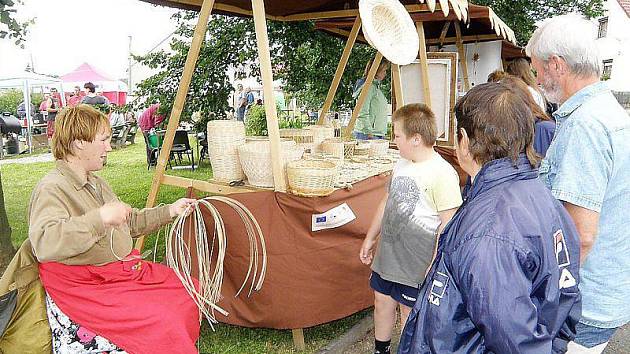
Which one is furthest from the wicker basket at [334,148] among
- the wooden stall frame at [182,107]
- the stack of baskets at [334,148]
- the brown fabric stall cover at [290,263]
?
the wooden stall frame at [182,107]

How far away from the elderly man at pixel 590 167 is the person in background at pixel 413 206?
0.78 meters

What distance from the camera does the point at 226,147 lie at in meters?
3.05

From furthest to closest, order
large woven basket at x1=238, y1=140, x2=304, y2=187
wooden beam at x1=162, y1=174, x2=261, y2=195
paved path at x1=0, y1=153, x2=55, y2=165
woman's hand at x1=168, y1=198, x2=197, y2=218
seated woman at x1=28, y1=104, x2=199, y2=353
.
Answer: paved path at x1=0, y1=153, x2=55, y2=165 → wooden beam at x1=162, y1=174, x2=261, y2=195 → large woven basket at x1=238, y1=140, x2=304, y2=187 → woman's hand at x1=168, y1=198, x2=197, y2=218 → seated woman at x1=28, y1=104, x2=199, y2=353

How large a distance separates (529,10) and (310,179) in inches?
366

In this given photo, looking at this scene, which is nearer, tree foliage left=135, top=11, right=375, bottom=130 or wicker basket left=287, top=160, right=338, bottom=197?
wicker basket left=287, top=160, right=338, bottom=197

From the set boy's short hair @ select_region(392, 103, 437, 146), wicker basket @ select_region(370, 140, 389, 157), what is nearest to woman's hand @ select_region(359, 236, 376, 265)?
boy's short hair @ select_region(392, 103, 437, 146)

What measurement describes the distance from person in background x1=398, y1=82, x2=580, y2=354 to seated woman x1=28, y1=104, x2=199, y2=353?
3.48 ft

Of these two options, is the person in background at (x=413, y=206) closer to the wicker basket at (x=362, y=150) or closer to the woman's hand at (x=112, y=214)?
the woman's hand at (x=112, y=214)

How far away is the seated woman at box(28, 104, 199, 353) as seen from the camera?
182 cm

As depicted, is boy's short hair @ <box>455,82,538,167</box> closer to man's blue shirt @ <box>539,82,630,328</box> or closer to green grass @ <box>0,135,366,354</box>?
man's blue shirt @ <box>539,82,630,328</box>

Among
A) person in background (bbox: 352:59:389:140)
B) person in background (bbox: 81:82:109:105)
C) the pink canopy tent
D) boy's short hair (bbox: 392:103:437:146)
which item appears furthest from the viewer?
the pink canopy tent

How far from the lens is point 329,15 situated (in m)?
4.43

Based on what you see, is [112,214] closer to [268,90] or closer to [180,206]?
[180,206]

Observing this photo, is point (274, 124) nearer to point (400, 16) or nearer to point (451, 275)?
point (400, 16)
